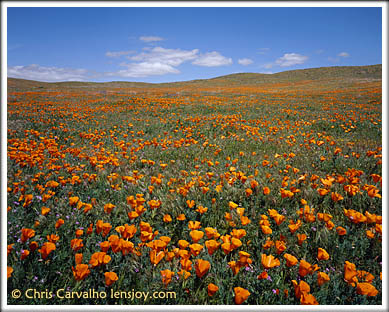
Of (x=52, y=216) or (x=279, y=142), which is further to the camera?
(x=279, y=142)

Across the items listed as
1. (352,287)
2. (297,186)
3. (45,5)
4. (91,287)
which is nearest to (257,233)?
(352,287)

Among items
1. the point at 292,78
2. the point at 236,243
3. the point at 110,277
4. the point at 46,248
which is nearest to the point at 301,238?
the point at 236,243

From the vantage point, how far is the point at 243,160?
13.5 ft

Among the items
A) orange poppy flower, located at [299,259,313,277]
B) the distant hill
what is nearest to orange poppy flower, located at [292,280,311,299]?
orange poppy flower, located at [299,259,313,277]

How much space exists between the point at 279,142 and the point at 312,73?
7942cm

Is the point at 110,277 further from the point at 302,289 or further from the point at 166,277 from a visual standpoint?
the point at 302,289

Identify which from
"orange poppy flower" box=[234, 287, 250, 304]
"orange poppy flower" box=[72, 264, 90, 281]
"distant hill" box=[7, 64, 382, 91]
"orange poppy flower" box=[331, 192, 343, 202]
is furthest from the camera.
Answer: "distant hill" box=[7, 64, 382, 91]

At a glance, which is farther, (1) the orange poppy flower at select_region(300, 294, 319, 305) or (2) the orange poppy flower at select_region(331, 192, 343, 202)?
(2) the orange poppy flower at select_region(331, 192, 343, 202)

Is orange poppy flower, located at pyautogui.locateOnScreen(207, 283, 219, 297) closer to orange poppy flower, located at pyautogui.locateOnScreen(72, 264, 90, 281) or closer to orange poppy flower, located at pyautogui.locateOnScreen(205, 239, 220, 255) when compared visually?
orange poppy flower, located at pyautogui.locateOnScreen(205, 239, 220, 255)

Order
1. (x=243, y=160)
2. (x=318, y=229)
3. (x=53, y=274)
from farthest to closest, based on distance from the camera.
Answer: (x=243, y=160), (x=318, y=229), (x=53, y=274)

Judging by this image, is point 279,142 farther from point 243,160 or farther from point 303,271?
point 303,271

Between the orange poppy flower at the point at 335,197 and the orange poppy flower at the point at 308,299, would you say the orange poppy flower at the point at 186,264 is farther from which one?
the orange poppy flower at the point at 335,197

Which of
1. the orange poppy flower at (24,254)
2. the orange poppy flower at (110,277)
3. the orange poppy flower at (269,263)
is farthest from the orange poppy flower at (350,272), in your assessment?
the orange poppy flower at (24,254)

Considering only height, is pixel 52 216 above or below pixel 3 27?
below
